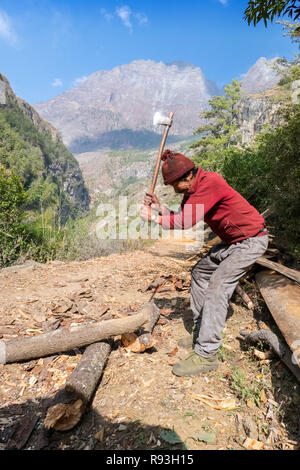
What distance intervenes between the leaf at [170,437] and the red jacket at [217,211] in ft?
5.62

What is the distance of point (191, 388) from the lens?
2.72m

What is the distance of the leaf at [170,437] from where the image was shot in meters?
2.09

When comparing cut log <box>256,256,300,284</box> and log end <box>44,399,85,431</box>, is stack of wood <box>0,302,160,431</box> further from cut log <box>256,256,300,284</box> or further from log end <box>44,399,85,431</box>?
cut log <box>256,256,300,284</box>

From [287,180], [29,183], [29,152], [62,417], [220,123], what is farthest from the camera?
[29,152]

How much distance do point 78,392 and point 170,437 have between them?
34.2 inches

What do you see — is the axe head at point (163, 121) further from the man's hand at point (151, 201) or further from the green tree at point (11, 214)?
the green tree at point (11, 214)

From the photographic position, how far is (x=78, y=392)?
8.11ft

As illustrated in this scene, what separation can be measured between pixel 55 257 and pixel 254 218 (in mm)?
7741

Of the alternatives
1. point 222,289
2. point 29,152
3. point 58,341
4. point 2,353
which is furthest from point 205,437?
point 29,152

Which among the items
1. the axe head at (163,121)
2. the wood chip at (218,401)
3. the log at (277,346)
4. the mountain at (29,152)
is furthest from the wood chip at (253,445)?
the mountain at (29,152)

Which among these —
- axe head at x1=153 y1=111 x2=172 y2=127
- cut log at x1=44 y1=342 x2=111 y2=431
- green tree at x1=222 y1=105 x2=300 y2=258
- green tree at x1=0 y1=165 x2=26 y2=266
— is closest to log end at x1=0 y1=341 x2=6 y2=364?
cut log at x1=44 y1=342 x2=111 y2=431

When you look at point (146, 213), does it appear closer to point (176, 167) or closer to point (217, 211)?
point (176, 167)
